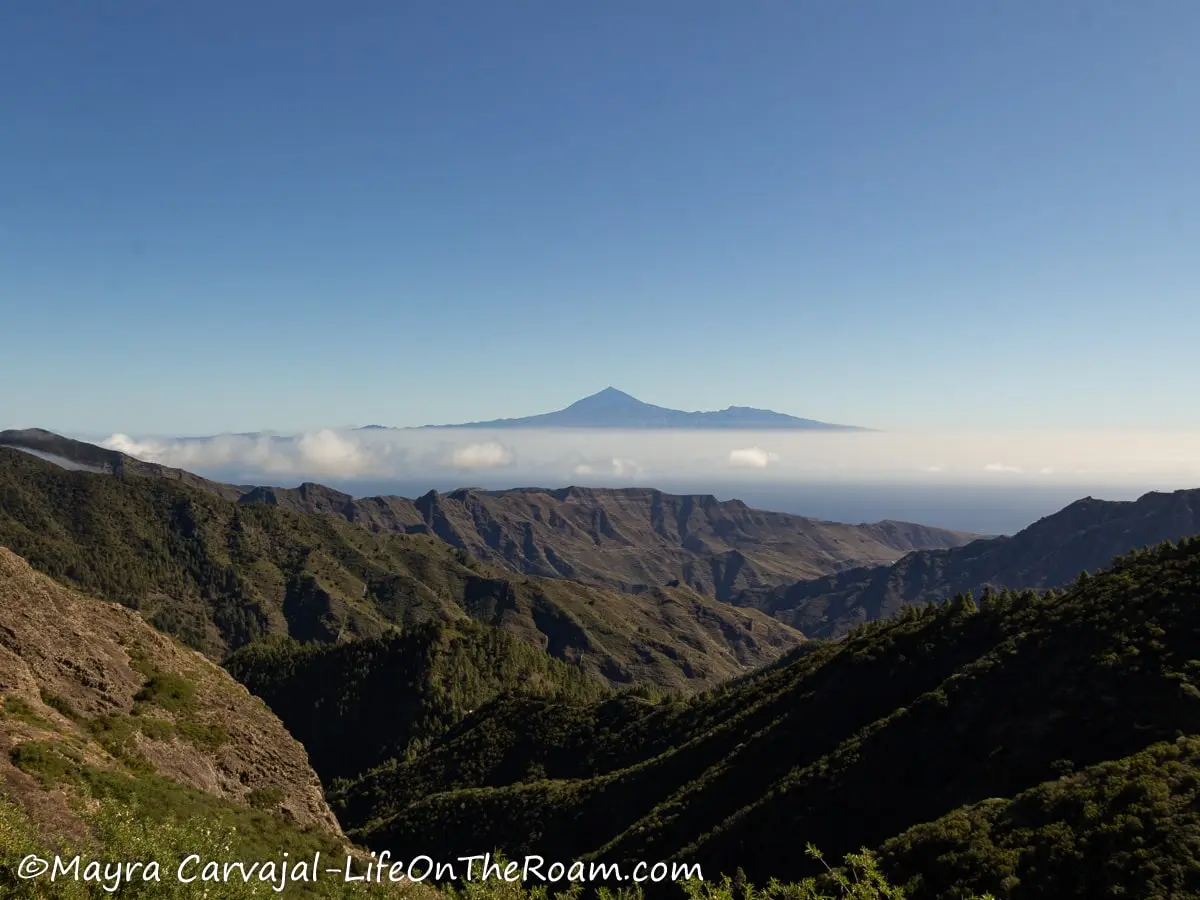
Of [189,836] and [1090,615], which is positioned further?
[1090,615]

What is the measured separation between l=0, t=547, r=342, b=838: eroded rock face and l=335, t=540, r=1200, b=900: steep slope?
3136cm

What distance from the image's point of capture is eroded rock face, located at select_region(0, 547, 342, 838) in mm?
47250

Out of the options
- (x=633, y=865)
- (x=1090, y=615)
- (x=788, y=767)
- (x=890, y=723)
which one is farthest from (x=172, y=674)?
Result: (x=1090, y=615)

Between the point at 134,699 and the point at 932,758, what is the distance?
2594 inches

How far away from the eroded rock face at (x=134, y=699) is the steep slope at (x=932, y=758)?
1235 inches

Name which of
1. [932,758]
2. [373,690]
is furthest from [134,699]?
[373,690]

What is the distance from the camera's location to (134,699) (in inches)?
2274

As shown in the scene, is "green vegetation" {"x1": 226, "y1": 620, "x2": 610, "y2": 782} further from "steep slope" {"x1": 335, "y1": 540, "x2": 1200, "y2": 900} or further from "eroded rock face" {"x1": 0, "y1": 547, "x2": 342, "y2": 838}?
"eroded rock face" {"x1": 0, "y1": 547, "x2": 342, "y2": 838}

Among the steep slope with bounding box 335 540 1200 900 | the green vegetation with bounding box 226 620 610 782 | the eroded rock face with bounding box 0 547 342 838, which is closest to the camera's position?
the steep slope with bounding box 335 540 1200 900

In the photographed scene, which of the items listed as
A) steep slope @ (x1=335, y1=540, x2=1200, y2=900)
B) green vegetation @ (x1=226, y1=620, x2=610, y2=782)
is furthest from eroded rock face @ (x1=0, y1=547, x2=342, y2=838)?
green vegetation @ (x1=226, y1=620, x2=610, y2=782)

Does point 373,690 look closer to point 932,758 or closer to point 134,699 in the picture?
point 134,699

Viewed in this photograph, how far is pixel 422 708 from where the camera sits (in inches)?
6654

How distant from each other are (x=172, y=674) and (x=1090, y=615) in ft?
277

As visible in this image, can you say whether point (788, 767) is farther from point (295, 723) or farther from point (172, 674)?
point (295, 723)
